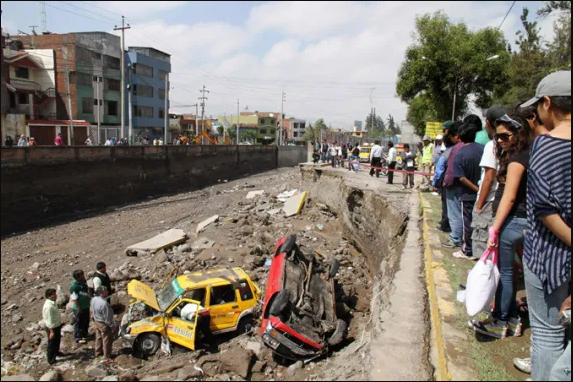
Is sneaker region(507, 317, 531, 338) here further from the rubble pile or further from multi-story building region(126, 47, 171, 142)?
multi-story building region(126, 47, 171, 142)

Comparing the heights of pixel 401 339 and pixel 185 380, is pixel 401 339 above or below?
above

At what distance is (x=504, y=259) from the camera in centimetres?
338

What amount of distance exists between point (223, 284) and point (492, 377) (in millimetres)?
5715

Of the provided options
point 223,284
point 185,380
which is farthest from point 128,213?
point 185,380

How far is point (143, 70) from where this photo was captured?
44281 mm

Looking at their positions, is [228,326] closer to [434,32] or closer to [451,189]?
[451,189]

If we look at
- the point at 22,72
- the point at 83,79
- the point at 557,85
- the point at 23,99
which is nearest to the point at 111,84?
the point at 83,79

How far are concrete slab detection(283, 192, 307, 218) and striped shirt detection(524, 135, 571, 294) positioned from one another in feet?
45.5

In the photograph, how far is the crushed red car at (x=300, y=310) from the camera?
571 cm

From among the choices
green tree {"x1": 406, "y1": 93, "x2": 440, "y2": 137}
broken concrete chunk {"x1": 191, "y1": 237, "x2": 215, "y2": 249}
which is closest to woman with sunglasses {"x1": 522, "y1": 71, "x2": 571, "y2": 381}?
broken concrete chunk {"x1": 191, "y1": 237, "x2": 215, "y2": 249}

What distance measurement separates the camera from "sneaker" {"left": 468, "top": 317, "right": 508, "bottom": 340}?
3.42 m

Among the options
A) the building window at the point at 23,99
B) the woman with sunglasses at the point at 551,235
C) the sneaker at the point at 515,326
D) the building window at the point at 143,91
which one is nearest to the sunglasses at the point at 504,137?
the woman with sunglasses at the point at 551,235

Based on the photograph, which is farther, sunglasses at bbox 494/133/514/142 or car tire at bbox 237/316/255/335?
car tire at bbox 237/316/255/335

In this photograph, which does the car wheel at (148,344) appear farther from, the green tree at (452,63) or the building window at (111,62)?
the building window at (111,62)
